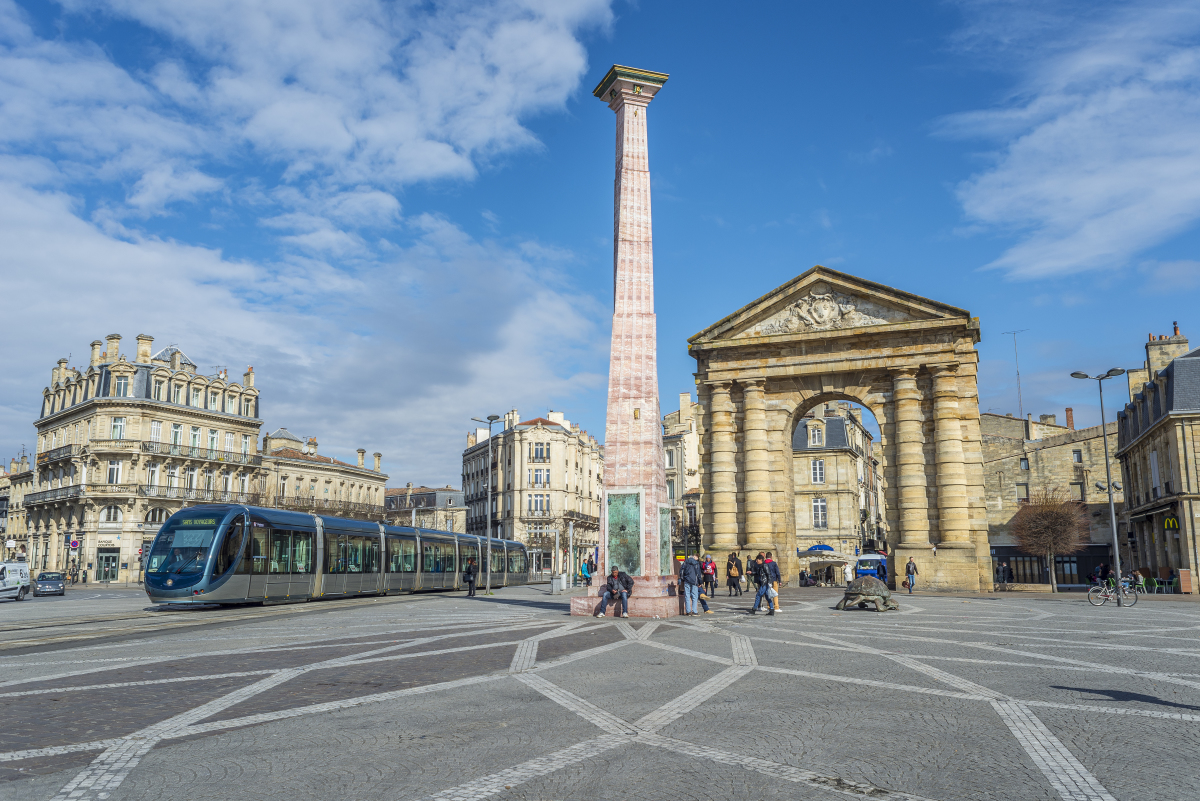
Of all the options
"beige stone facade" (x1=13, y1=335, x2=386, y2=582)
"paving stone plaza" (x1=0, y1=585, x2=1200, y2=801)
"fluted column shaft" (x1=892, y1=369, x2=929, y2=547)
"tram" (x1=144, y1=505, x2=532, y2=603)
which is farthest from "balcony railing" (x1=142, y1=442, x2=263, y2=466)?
"fluted column shaft" (x1=892, y1=369, x2=929, y2=547)

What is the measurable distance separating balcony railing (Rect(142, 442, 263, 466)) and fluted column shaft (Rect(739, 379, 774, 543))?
4487 cm

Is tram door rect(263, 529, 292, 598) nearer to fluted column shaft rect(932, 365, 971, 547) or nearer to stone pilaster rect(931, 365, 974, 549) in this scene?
stone pilaster rect(931, 365, 974, 549)

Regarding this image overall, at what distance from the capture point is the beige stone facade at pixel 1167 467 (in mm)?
37406

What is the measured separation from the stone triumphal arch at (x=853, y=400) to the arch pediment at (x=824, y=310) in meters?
0.05

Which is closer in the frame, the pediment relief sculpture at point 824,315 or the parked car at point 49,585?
the pediment relief sculpture at point 824,315

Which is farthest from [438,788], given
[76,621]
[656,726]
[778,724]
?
[76,621]

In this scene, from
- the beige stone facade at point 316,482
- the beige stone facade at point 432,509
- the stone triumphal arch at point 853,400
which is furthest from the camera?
the beige stone facade at point 432,509

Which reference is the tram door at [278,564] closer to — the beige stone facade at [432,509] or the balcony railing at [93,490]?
the balcony railing at [93,490]

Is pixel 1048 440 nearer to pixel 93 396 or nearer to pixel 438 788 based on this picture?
pixel 438 788

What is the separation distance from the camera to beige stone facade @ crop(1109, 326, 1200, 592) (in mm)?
37406

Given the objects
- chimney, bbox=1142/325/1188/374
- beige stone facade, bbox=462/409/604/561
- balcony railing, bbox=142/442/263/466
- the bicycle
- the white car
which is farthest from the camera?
beige stone facade, bbox=462/409/604/561

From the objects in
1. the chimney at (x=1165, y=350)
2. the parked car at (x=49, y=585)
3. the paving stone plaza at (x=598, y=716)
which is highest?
the chimney at (x=1165, y=350)

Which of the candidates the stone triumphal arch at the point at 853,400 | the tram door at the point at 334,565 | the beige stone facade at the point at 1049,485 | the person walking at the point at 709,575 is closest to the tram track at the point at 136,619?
the tram door at the point at 334,565

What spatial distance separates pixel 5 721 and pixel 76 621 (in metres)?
14.3
